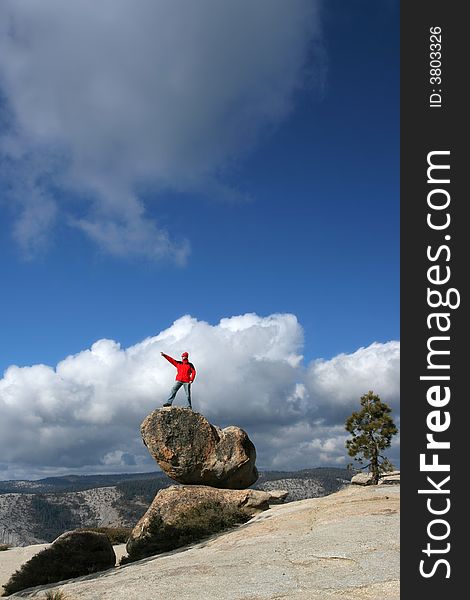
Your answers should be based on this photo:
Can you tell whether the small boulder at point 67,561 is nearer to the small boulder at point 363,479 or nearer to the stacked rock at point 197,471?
the stacked rock at point 197,471

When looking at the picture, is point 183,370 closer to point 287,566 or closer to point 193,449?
point 193,449

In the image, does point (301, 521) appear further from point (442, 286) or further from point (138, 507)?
point (138, 507)

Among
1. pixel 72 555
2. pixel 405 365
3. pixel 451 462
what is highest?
pixel 405 365

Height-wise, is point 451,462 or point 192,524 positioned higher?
point 451,462

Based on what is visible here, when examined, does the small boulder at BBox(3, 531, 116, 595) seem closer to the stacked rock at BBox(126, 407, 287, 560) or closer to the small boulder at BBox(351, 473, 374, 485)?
the stacked rock at BBox(126, 407, 287, 560)

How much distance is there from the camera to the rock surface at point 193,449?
28984 millimetres

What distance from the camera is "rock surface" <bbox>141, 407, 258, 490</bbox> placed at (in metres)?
29.0

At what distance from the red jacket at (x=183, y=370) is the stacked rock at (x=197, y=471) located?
1.64 metres

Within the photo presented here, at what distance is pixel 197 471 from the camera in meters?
29.0

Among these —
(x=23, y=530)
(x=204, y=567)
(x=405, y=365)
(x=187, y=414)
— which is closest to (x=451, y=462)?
(x=405, y=365)

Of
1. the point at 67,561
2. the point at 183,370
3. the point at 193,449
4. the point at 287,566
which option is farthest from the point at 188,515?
the point at 287,566

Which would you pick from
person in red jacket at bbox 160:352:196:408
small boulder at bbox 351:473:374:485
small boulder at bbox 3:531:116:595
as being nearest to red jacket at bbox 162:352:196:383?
person in red jacket at bbox 160:352:196:408

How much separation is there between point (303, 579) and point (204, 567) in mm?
3506

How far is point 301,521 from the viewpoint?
20188 millimetres
